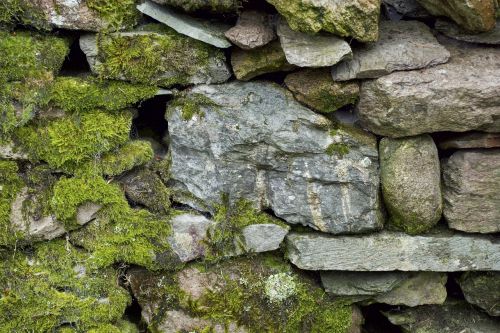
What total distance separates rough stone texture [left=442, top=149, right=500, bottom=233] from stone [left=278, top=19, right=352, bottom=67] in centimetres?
115

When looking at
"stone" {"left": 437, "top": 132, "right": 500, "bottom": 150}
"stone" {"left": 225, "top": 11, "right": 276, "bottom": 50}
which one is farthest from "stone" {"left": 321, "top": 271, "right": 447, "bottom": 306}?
"stone" {"left": 225, "top": 11, "right": 276, "bottom": 50}

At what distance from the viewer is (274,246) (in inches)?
159

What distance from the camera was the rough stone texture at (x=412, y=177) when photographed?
3.67 meters

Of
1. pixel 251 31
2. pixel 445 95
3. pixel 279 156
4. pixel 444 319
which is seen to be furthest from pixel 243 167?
pixel 444 319

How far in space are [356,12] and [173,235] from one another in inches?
80.3

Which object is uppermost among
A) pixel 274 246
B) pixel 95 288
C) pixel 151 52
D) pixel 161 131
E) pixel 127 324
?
pixel 151 52

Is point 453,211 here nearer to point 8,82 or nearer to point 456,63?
point 456,63

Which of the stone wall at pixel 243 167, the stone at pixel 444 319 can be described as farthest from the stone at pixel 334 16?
the stone at pixel 444 319

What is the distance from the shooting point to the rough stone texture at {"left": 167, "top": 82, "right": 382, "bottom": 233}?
12.3 ft

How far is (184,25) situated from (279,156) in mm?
1112

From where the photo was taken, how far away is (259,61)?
3.64 metres

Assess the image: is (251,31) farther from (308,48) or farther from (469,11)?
(469,11)

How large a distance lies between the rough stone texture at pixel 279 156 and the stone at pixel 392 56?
0.42m

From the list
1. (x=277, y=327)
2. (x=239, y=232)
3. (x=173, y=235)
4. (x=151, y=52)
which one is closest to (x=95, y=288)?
(x=173, y=235)
